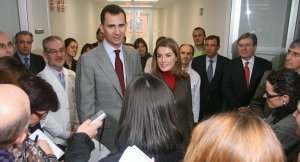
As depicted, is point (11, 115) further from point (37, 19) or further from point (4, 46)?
point (37, 19)

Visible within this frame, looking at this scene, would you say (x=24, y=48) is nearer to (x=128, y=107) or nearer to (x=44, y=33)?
A: (x=44, y=33)

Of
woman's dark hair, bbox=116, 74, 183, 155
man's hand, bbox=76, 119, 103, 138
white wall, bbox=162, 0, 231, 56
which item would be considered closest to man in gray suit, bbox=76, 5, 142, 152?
man's hand, bbox=76, 119, 103, 138

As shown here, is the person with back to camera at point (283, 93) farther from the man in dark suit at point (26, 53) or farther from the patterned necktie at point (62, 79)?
the man in dark suit at point (26, 53)

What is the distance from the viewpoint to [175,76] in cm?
200

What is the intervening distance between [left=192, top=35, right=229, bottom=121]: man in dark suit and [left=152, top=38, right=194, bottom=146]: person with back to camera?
36.8 inches

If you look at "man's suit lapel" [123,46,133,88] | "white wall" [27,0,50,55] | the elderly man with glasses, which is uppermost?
"white wall" [27,0,50,55]

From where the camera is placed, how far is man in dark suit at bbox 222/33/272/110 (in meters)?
2.58

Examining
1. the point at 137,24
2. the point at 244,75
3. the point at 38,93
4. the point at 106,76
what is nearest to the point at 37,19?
the point at 106,76

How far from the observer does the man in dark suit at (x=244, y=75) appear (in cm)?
258

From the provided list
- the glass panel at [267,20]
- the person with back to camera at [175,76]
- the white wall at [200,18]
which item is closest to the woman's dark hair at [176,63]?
the person with back to camera at [175,76]

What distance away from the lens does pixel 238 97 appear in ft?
8.54

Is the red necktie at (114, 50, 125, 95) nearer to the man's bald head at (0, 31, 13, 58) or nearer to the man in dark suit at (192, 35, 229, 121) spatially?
the man's bald head at (0, 31, 13, 58)

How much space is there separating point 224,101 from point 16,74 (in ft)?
7.49

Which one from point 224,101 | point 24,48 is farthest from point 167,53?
point 24,48
